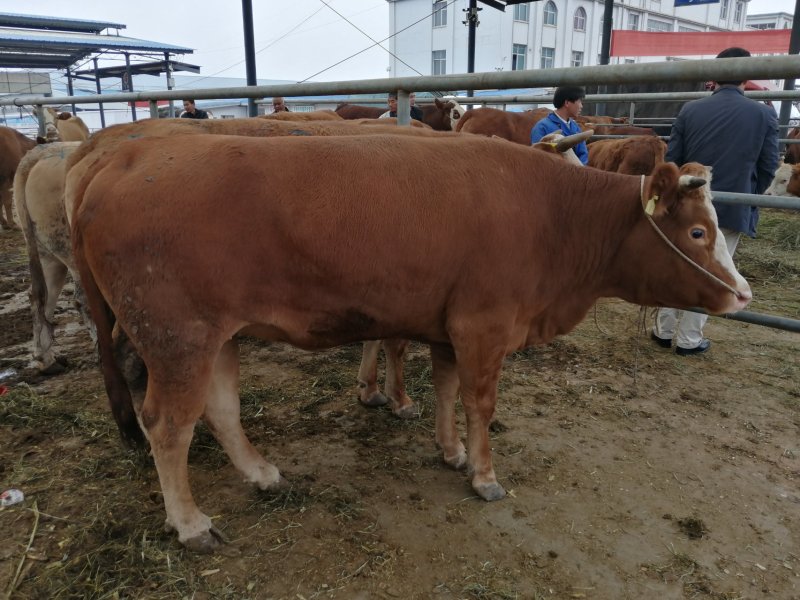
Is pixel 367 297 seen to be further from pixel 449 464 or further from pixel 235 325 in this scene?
pixel 449 464

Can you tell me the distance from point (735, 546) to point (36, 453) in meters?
3.74

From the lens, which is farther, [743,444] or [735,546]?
[743,444]

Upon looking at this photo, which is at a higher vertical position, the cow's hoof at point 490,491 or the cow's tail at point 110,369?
the cow's tail at point 110,369

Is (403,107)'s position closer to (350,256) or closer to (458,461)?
(350,256)

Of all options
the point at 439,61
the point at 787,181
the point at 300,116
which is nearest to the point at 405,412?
the point at 300,116

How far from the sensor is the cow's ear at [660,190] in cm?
283

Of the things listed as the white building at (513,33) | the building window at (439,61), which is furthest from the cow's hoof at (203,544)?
the building window at (439,61)

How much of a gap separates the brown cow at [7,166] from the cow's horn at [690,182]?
11051 millimetres

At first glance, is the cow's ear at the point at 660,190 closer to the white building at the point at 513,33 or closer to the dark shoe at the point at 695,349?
the dark shoe at the point at 695,349

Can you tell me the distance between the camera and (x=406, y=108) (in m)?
4.18

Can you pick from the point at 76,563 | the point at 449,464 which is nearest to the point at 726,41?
the point at 449,464

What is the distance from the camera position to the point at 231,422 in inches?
122

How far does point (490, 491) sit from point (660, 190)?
5.68 ft

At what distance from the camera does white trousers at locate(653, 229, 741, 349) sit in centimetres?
492
